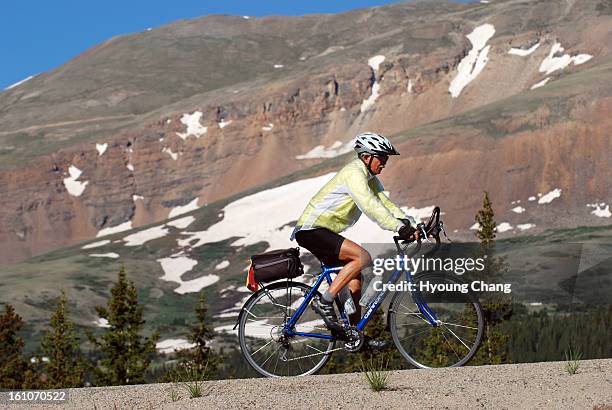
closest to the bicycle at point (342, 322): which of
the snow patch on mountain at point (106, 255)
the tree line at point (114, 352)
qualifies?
the tree line at point (114, 352)

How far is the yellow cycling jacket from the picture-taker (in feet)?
37.1

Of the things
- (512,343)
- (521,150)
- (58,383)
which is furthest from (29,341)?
Answer: (521,150)

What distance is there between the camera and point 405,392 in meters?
10.4

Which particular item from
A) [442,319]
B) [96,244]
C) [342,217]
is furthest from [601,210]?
[342,217]

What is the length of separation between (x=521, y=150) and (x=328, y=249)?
14288cm

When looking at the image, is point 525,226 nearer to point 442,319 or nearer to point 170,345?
point 170,345

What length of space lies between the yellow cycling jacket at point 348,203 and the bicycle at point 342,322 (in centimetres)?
56

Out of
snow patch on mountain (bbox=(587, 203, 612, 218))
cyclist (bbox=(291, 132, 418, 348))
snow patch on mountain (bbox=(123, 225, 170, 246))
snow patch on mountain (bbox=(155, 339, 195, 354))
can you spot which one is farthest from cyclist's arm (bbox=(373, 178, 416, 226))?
snow patch on mountain (bbox=(123, 225, 170, 246))

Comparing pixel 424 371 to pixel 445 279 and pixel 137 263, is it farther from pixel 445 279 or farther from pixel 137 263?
pixel 137 263

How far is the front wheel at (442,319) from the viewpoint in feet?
39.0

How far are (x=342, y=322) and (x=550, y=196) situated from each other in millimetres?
136264

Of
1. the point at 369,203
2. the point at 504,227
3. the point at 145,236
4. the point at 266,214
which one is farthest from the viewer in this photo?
the point at 145,236

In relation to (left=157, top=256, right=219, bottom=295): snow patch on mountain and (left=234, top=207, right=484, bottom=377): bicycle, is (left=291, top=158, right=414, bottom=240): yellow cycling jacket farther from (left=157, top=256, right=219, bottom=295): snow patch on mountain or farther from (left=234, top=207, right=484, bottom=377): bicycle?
(left=157, top=256, right=219, bottom=295): snow patch on mountain

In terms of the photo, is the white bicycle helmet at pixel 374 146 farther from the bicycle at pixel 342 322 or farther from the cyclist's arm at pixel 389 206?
the bicycle at pixel 342 322
